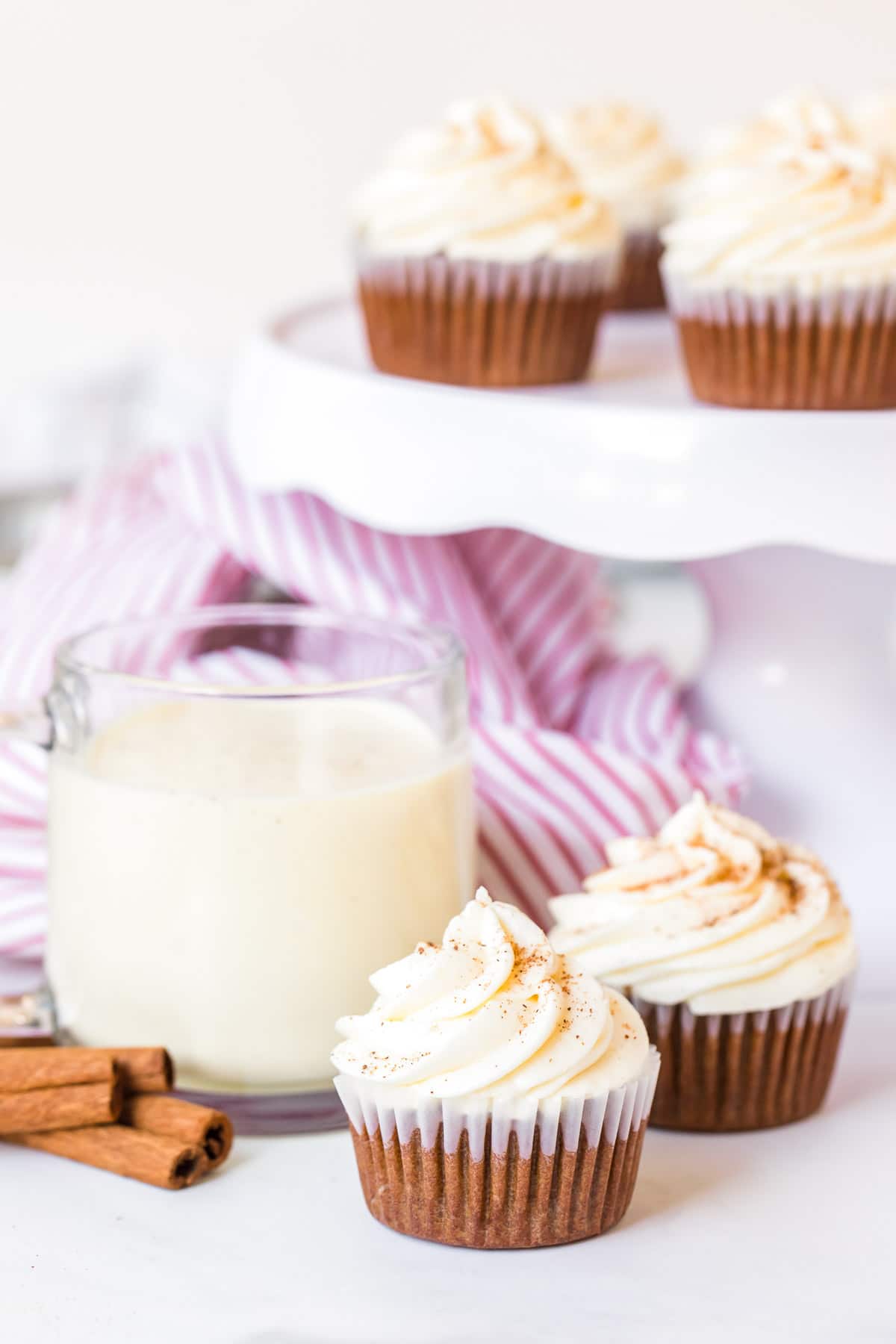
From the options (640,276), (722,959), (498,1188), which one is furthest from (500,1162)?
(640,276)

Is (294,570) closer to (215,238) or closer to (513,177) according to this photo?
(513,177)

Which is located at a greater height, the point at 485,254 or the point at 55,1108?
the point at 485,254

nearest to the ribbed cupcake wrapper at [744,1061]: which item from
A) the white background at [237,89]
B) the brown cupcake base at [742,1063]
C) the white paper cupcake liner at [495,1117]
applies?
the brown cupcake base at [742,1063]

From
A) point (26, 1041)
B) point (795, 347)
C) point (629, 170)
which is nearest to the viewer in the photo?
point (26, 1041)

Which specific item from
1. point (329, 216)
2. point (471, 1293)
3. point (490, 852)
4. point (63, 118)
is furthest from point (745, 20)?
point (471, 1293)

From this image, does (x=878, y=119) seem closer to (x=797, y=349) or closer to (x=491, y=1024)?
(x=797, y=349)

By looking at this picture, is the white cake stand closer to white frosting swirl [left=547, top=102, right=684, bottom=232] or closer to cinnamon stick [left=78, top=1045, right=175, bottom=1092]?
white frosting swirl [left=547, top=102, right=684, bottom=232]
